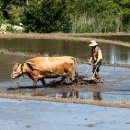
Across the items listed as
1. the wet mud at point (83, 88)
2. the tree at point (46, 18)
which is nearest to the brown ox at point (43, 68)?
the wet mud at point (83, 88)

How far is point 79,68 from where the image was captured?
1988cm

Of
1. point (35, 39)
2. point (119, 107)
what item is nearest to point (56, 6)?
point (35, 39)

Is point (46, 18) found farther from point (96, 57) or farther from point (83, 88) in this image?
point (83, 88)

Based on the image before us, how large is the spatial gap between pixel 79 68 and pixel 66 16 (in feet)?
62.2

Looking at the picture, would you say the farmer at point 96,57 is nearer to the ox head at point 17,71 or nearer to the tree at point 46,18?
the ox head at point 17,71

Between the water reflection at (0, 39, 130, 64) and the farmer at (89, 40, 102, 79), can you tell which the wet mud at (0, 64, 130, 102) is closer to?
the farmer at (89, 40, 102, 79)

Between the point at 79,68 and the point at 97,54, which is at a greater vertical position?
the point at 97,54

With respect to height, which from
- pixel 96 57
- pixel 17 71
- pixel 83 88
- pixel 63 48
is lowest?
pixel 63 48

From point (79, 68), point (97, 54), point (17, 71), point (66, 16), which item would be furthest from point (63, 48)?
point (17, 71)

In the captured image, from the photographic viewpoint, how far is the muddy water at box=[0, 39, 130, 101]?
47.6ft

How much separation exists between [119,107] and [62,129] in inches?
106

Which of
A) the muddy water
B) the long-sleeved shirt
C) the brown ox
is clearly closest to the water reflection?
the muddy water

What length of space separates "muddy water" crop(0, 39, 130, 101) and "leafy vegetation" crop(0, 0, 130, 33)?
20.8 feet

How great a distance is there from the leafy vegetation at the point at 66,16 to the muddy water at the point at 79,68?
633cm
